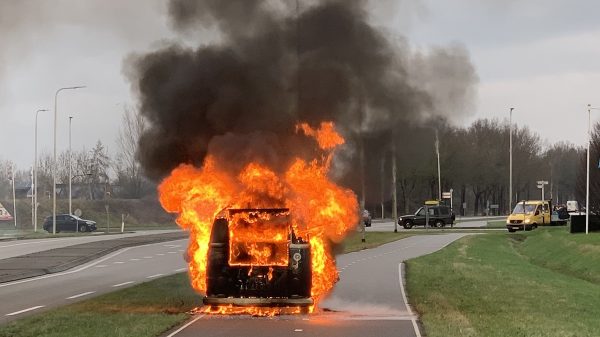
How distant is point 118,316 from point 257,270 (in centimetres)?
270

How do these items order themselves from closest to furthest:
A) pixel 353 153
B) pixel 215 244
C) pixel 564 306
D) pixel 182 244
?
pixel 215 244 < pixel 564 306 < pixel 353 153 < pixel 182 244

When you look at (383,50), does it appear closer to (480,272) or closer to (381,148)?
(381,148)

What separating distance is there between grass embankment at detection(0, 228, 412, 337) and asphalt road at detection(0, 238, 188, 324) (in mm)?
811

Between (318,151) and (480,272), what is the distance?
34.6 ft

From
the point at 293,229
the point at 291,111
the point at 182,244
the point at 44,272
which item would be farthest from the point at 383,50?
Result: the point at 182,244

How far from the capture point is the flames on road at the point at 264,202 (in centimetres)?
1560

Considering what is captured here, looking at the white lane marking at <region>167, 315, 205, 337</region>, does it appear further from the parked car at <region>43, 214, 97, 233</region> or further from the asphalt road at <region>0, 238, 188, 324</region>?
the parked car at <region>43, 214, 97, 233</region>

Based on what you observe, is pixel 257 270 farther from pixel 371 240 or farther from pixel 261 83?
pixel 371 240

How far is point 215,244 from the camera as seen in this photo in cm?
1434

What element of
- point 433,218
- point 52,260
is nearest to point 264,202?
point 52,260

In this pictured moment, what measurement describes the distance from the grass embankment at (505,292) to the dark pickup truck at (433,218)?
29478 mm

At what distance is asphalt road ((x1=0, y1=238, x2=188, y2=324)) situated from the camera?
16969 millimetres

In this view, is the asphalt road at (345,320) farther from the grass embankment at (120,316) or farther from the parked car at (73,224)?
the parked car at (73,224)

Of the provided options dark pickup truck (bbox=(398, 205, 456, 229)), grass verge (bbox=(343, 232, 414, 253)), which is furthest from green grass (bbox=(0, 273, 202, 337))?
dark pickup truck (bbox=(398, 205, 456, 229))
